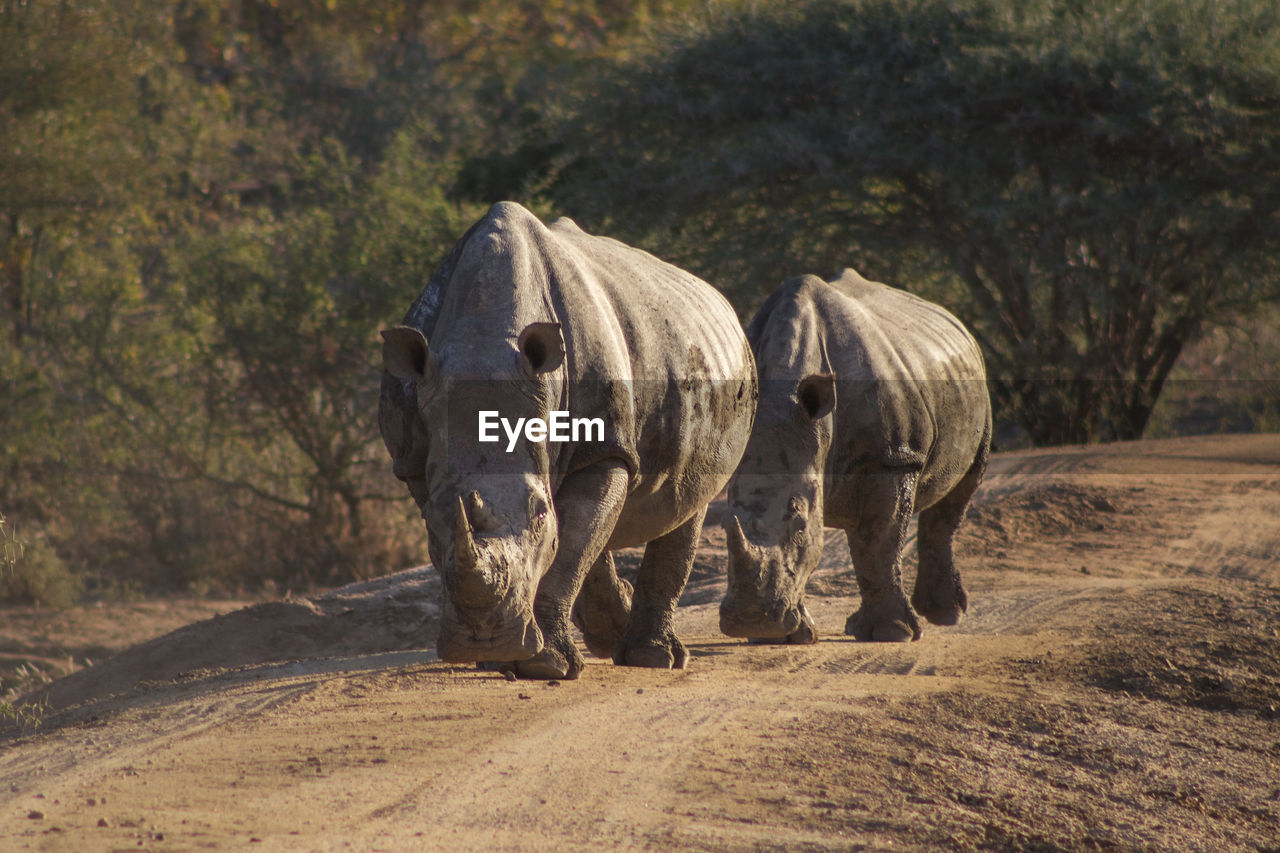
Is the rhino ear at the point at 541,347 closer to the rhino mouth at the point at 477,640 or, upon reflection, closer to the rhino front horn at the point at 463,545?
the rhino front horn at the point at 463,545

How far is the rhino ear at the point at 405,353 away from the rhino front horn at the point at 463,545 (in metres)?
0.74

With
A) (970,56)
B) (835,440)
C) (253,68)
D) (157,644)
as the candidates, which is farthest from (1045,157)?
(253,68)

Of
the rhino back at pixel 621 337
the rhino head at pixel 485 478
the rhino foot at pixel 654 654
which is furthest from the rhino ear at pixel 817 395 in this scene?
the rhino head at pixel 485 478

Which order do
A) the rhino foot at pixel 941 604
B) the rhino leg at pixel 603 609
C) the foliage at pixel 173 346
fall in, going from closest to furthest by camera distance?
the rhino leg at pixel 603 609
the rhino foot at pixel 941 604
the foliage at pixel 173 346

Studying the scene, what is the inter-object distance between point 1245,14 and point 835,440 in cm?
1084

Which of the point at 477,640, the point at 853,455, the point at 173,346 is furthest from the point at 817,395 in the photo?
the point at 173,346

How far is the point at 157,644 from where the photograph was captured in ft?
29.5

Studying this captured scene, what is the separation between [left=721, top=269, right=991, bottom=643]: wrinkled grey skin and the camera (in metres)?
6.66

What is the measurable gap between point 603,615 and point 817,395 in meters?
1.42

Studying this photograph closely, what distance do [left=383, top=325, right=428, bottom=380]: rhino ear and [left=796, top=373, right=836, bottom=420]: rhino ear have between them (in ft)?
7.66

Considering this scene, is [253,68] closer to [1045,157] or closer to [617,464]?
[1045,157]

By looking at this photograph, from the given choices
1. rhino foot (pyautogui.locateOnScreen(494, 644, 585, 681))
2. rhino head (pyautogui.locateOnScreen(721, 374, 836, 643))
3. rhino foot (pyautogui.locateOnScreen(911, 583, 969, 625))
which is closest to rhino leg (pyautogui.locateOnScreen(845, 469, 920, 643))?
rhino head (pyautogui.locateOnScreen(721, 374, 836, 643))

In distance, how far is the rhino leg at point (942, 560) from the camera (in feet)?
28.5

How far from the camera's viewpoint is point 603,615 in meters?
6.91
